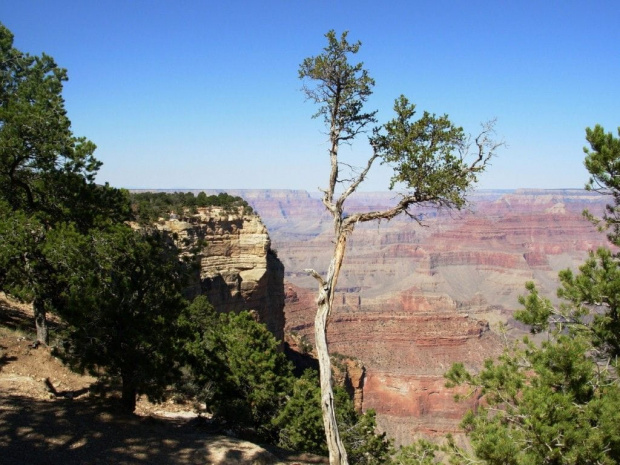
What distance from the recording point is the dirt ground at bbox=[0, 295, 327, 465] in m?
10.3

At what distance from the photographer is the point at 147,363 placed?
38.8 ft

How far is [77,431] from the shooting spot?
1109cm

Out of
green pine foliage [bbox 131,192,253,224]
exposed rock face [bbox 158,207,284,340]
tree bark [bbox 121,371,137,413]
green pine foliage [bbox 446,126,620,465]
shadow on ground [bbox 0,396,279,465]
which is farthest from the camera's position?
green pine foliage [bbox 131,192,253,224]

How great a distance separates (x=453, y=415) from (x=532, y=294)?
2351 inches

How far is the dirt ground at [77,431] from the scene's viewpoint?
1026 centimetres

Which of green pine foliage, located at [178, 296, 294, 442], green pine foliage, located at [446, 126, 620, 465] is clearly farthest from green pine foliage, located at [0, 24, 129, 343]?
green pine foliage, located at [446, 126, 620, 465]

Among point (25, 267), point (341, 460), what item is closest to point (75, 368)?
point (25, 267)

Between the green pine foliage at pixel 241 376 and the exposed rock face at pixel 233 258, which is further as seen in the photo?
the exposed rock face at pixel 233 258

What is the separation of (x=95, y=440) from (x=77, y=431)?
0.54m

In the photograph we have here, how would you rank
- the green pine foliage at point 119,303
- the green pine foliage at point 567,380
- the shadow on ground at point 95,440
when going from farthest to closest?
the green pine foliage at point 119,303, the shadow on ground at point 95,440, the green pine foliage at point 567,380

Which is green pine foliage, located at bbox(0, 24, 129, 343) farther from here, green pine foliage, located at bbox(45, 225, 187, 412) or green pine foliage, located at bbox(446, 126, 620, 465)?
green pine foliage, located at bbox(446, 126, 620, 465)

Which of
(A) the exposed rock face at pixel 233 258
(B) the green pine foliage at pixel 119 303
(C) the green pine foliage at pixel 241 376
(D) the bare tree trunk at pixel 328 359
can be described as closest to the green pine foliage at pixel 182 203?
(A) the exposed rock face at pixel 233 258

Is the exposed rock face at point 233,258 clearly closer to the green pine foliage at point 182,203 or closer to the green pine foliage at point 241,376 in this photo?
the green pine foliage at point 182,203

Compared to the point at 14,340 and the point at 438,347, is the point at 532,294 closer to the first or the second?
the point at 14,340
